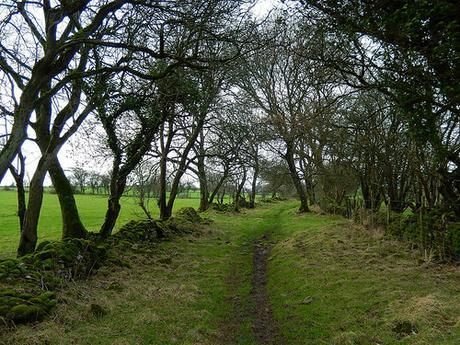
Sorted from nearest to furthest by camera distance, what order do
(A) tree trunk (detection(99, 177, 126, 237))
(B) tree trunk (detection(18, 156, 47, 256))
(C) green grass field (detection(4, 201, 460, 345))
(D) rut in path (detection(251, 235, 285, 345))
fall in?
1. (C) green grass field (detection(4, 201, 460, 345))
2. (D) rut in path (detection(251, 235, 285, 345))
3. (B) tree trunk (detection(18, 156, 47, 256))
4. (A) tree trunk (detection(99, 177, 126, 237))

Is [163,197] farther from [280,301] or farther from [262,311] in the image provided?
[262,311]

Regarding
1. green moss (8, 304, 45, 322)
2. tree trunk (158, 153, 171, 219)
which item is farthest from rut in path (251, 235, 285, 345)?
tree trunk (158, 153, 171, 219)

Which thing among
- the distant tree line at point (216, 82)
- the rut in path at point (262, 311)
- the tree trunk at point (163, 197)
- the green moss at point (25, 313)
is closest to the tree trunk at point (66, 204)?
the distant tree line at point (216, 82)

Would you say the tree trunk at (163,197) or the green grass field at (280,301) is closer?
the green grass field at (280,301)

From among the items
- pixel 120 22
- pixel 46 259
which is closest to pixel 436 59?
pixel 120 22

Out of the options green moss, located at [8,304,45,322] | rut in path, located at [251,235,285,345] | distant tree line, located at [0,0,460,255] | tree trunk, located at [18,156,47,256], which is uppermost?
distant tree line, located at [0,0,460,255]

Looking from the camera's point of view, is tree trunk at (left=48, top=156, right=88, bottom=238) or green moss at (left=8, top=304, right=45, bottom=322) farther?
tree trunk at (left=48, top=156, right=88, bottom=238)

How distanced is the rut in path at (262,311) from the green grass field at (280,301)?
14 cm

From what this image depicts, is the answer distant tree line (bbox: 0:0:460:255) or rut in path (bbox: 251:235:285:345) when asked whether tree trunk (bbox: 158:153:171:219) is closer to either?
distant tree line (bbox: 0:0:460:255)

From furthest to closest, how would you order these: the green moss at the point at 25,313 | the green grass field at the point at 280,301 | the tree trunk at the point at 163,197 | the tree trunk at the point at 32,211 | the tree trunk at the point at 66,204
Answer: the tree trunk at the point at 163,197 < the tree trunk at the point at 66,204 < the tree trunk at the point at 32,211 < the green grass field at the point at 280,301 < the green moss at the point at 25,313

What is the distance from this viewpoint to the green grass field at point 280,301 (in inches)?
264

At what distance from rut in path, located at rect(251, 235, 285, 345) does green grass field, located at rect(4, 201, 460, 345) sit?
143 mm

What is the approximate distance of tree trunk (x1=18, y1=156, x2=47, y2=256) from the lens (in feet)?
39.2

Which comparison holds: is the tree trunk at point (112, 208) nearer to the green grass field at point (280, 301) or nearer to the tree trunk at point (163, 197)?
the green grass field at point (280, 301)
